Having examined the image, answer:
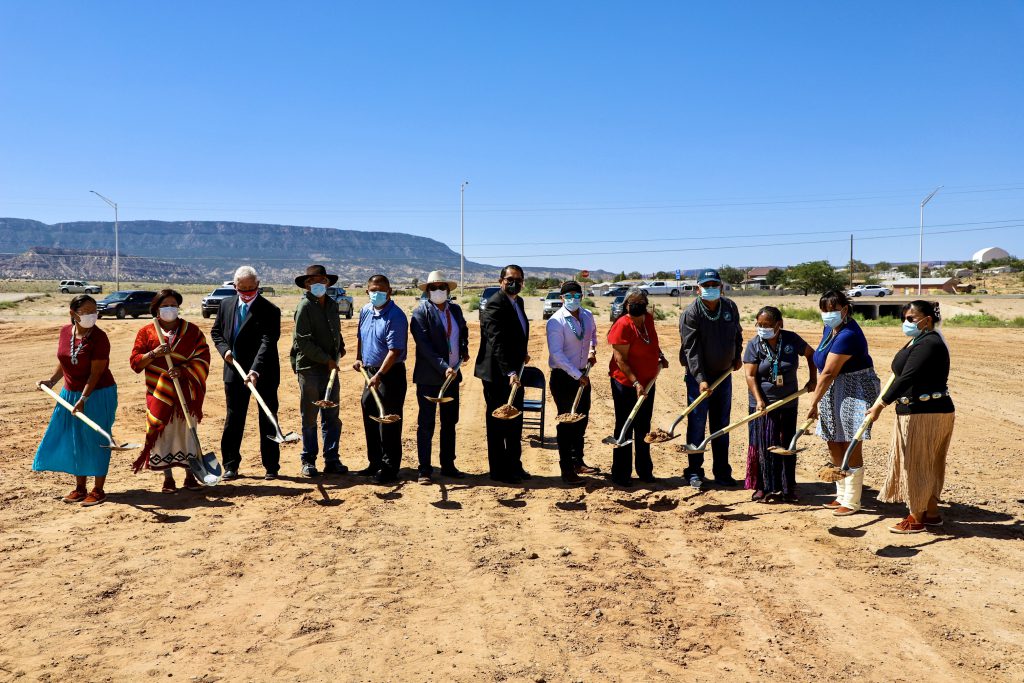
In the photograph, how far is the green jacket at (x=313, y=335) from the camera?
685 centimetres

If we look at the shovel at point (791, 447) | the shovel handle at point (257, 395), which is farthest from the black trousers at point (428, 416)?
the shovel at point (791, 447)

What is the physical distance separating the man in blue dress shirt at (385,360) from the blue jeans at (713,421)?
2.77 m

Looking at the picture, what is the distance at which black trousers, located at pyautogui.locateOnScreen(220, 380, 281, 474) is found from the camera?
6688 millimetres

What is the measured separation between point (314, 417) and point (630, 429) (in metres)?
3.09

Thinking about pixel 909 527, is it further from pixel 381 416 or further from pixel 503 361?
pixel 381 416

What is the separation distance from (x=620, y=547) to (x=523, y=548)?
0.73m

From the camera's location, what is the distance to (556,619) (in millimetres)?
4238

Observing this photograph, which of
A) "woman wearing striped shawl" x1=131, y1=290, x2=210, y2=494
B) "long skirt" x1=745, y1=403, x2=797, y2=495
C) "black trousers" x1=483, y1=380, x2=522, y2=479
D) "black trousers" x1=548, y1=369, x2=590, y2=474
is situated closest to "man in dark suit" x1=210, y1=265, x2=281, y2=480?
"woman wearing striped shawl" x1=131, y1=290, x2=210, y2=494

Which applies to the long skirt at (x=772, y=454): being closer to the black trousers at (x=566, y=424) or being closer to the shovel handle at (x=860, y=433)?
the shovel handle at (x=860, y=433)

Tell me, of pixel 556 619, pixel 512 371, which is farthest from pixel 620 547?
pixel 512 371

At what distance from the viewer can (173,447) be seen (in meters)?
6.34

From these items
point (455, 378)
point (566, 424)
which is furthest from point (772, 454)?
point (455, 378)

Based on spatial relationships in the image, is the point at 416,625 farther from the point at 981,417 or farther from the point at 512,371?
the point at 981,417

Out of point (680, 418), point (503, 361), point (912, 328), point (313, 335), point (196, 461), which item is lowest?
point (196, 461)
